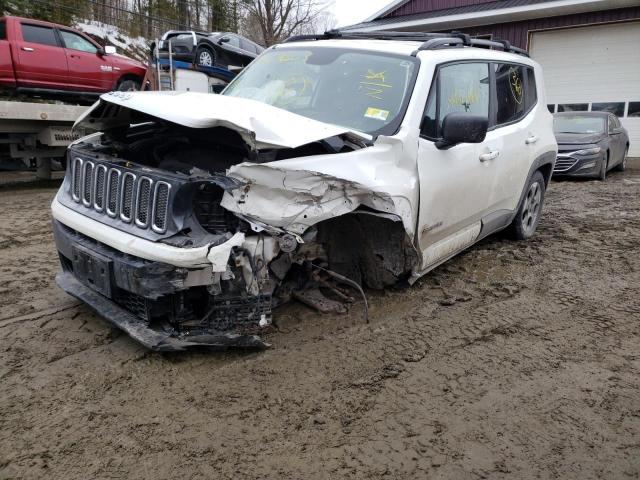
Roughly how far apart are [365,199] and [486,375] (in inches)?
49.9

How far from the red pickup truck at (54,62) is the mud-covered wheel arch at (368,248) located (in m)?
8.32

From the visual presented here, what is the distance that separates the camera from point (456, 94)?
13.9 ft

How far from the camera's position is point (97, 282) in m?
3.04

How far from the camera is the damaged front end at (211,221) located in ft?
9.17

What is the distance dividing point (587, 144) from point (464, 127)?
8.48 meters

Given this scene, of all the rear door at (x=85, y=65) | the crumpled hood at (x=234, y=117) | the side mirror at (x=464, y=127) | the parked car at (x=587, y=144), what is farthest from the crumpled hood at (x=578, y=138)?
the rear door at (x=85, y=65)

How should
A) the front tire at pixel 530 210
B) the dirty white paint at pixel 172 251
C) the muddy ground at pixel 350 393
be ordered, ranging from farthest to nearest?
the front tire at pixel 530 210 → the dirty white paint at pixel 172 251 → the muddy ground at pixel 350 393

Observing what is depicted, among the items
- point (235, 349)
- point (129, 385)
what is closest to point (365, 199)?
point (235, 349)

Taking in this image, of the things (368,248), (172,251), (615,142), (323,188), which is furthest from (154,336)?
(615,142)

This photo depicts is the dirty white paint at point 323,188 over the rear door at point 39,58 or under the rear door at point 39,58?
under

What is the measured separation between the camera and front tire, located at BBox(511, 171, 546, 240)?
571 centimetres

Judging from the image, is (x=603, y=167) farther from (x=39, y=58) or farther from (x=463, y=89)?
(x=39, y=58)

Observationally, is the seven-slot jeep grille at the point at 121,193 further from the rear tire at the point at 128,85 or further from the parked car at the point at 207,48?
the parked car at the point at 207,48

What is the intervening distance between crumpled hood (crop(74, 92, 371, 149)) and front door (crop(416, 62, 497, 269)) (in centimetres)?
61
